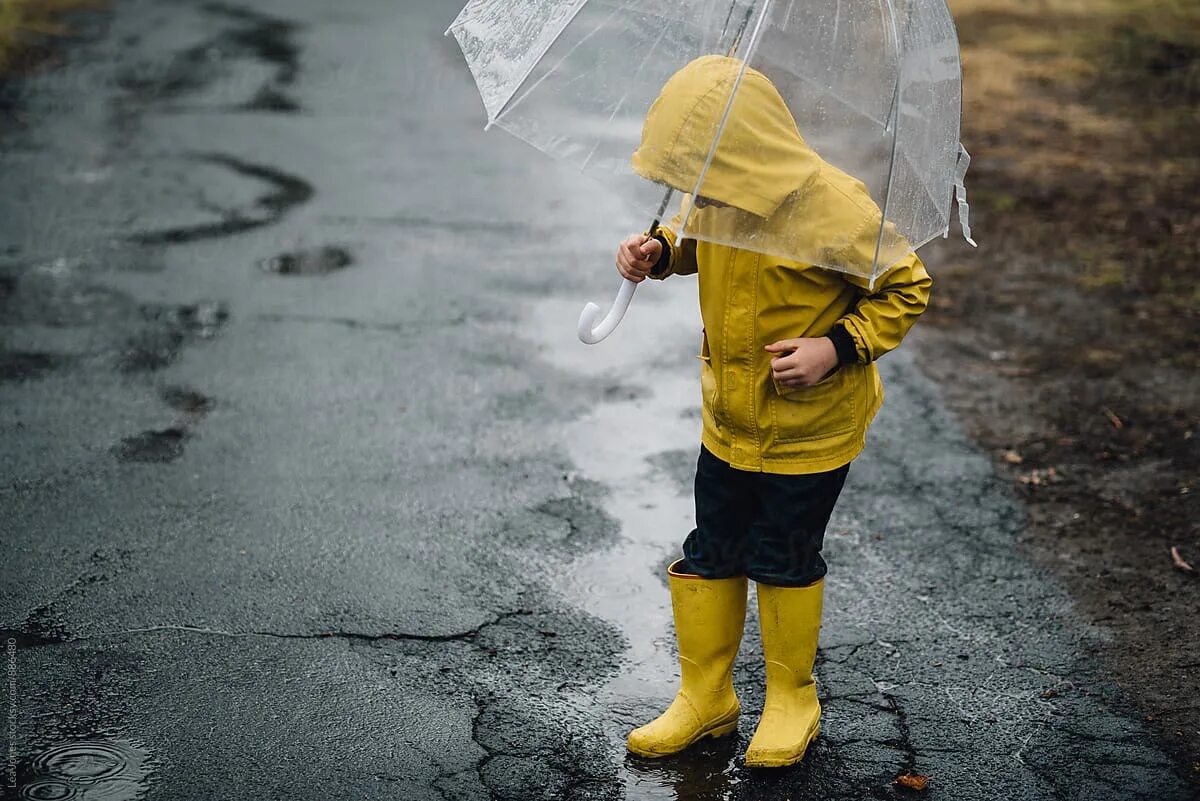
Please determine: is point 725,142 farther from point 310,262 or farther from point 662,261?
point 310,262

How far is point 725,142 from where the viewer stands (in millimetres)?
2848

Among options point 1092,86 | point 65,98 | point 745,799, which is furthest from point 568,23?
point 1092,86

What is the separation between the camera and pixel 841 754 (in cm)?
346

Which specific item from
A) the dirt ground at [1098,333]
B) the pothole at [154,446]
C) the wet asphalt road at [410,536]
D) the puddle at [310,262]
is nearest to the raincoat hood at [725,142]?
the wet asphalt road at [410,536]

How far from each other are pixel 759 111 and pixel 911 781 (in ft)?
5.46

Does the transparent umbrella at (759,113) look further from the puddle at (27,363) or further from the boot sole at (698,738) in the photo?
the puddle at (27,363)

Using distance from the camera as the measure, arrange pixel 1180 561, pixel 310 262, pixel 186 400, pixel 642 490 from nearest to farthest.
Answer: pixel 1180 561 < pixel 642 490 < pixel 186 400 < pixel 310 262

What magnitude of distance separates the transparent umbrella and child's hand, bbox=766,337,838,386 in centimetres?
22

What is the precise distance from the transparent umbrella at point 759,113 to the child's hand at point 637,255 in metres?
0.05

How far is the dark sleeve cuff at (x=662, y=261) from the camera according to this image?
3.29m

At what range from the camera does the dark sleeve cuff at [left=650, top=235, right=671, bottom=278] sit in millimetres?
3285

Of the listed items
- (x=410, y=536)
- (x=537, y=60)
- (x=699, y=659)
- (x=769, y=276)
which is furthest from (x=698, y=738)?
(x=537, y=60)

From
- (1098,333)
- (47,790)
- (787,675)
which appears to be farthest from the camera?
(1098,333)

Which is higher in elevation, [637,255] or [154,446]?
[637,255]
